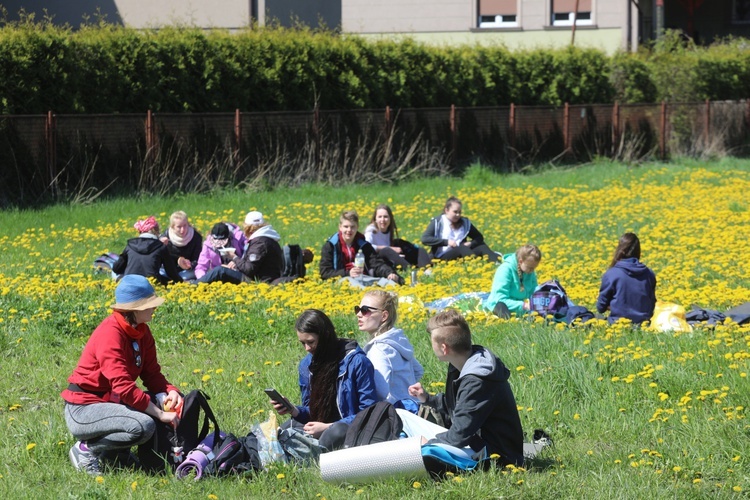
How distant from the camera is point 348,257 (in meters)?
12.8

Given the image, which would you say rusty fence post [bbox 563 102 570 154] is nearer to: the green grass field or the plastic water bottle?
the green grass field

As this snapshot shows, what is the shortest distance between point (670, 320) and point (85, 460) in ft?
18.2

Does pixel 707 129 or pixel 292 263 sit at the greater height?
pixel 707 129

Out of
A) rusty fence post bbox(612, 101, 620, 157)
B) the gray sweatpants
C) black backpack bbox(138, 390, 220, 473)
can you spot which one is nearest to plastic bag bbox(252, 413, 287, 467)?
black backpack bbox(138, 390, 220, 473)

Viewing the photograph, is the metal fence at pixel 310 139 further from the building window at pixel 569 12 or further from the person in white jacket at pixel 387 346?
the person in white jacket at pixel 387 346

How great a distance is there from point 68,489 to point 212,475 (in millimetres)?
Result: 787

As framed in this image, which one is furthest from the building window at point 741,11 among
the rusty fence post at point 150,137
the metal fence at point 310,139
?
the rusty fence post at point 150,137

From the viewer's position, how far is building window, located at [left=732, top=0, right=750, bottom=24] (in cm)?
4647

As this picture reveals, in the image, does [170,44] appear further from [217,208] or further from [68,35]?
[217,208]

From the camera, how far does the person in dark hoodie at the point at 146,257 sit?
469 inches

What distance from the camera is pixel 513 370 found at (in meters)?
8.12

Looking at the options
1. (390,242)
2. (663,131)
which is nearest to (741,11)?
(663,131)

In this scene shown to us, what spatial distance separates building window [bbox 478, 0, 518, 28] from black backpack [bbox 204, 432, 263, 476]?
33.0 m

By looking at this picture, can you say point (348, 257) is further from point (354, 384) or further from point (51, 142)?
point (51, 142)
